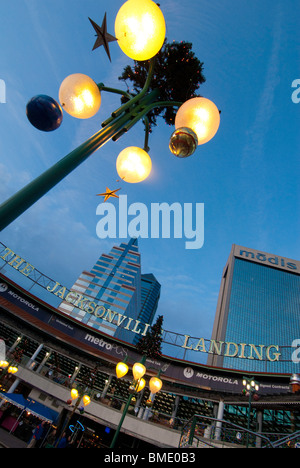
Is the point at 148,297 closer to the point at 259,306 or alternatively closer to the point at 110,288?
the point at 110,288

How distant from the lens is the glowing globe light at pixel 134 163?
11.3 ft

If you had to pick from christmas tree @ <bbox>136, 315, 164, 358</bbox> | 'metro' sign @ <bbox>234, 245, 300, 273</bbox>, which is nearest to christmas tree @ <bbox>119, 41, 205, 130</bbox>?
christmas tree @ <bbox>136, 315, 164, 358</bbox>

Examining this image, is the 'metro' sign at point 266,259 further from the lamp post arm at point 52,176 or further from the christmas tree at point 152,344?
the lamp post arm at point 52,176

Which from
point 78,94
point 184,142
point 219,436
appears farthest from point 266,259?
point 78,94

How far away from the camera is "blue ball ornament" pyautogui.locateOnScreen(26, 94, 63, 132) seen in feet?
7.79

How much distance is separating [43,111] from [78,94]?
25.6 inches

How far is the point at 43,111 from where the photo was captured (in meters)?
2.38

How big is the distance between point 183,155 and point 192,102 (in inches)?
33.6

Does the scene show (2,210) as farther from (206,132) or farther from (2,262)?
(2,262)

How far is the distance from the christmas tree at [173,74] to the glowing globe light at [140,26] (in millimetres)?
1952

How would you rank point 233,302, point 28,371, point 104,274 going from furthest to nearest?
point 104,274, point 233,302, point 28,371
